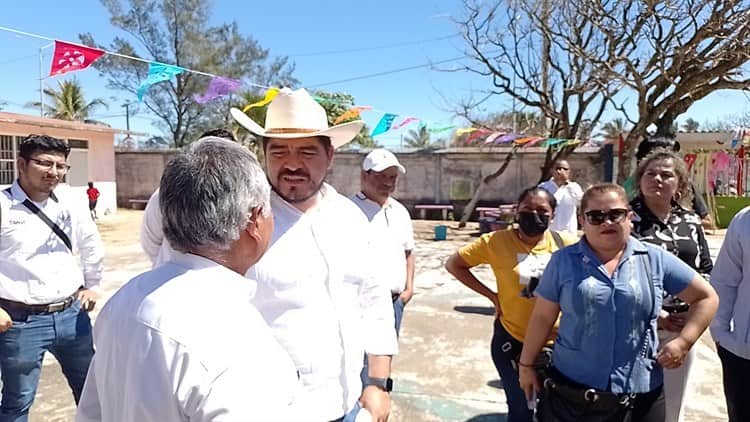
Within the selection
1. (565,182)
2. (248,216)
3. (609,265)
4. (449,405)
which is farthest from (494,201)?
(248,216)

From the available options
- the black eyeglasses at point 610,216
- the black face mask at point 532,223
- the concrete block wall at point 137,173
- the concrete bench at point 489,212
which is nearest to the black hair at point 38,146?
the black face mask at point 532,223

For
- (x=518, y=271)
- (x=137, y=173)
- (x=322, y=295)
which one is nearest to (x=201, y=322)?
(x=322, y=295)

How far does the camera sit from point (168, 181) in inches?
39.8

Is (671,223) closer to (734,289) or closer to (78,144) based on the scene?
(734,289)

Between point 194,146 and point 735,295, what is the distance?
2298 millimetres

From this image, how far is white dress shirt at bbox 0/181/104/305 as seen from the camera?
241 cm

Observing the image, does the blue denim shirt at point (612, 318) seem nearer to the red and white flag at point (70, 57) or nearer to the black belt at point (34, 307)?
the black belt at point (34, 307)

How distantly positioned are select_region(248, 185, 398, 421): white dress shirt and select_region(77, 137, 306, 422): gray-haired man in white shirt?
429 millimetres

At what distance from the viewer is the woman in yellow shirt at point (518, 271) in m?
2.42

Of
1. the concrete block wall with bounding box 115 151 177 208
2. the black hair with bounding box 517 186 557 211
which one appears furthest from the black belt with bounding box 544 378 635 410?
the concrete block wall with bounding box 115 151 177 208

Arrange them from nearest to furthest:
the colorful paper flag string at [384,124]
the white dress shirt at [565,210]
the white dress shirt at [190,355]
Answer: the white dress shirt at [190,355]
the white dress shirt at [565,210]
the colorful paper flag string at [384,124]

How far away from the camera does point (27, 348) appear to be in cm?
241

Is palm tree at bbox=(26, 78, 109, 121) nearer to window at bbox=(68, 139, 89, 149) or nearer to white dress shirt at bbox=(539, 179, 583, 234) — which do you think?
window at bbox=(68, 139, 89, 149)

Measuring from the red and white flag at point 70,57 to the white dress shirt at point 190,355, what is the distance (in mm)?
5870
